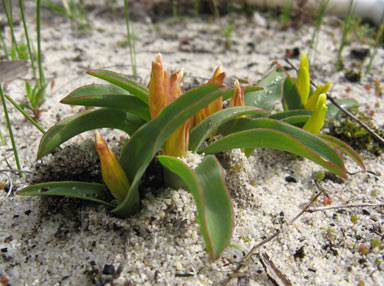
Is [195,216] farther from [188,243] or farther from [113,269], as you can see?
[113,269]

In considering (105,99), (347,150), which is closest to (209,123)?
(105,99)

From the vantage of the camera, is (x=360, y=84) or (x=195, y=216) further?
(x=360, y=84)

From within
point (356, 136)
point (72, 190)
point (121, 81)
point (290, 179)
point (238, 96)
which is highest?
point (121, 81)

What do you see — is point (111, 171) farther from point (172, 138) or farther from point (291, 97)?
point (291, 97)

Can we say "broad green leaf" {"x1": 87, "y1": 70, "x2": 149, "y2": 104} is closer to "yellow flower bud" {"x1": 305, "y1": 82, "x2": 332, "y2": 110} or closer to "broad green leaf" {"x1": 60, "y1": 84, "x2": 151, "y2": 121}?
"broad green leaf" {"x1": 60, "y1": 84, "x2": 151, "y2": 121}

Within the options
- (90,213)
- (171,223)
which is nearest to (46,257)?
(90,213)
